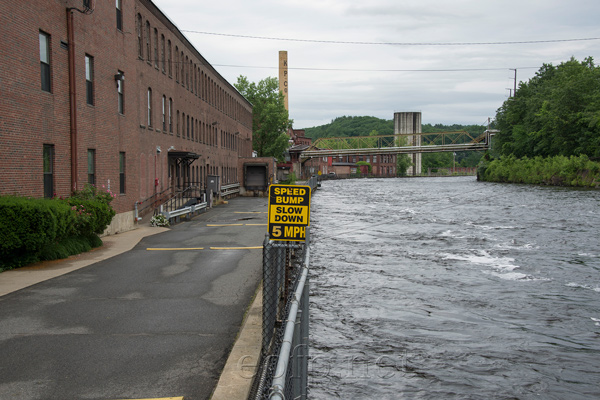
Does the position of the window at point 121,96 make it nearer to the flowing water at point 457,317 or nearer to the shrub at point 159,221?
the shrub at point 159,221

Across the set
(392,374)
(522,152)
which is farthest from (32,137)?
(522,152)

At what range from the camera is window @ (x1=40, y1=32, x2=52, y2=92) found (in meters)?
17.8

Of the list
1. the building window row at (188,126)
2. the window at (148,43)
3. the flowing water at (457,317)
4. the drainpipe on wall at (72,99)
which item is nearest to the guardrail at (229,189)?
the building window row at (188,126)

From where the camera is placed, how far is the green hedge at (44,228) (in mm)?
13727

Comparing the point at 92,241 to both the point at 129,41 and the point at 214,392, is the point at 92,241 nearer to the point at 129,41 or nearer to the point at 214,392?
the point at 129,41

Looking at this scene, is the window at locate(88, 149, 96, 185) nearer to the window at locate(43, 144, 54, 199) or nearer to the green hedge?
the green hedge

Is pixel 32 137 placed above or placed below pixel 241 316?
above

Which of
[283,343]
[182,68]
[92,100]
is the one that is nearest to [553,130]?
[182,68]

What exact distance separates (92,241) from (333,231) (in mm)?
13631

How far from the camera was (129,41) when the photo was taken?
26422mm

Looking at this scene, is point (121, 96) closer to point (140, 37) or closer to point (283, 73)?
point (140, 37)

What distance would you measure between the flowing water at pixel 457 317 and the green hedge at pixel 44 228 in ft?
23.4

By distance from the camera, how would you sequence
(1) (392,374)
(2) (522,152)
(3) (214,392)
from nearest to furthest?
(3) (214,392)
(1) (392,374)
(2) (522,152)

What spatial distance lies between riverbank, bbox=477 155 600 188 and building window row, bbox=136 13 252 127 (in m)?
38.7
